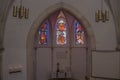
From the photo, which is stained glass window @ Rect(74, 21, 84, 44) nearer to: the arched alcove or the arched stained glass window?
the arched stained glass window

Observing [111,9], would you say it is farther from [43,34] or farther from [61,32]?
[43,34]

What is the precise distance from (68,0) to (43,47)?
296 cm

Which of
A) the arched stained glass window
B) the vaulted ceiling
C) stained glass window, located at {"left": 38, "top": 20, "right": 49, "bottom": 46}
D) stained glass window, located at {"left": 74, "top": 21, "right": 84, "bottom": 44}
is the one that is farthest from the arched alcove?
the arched stained glass window

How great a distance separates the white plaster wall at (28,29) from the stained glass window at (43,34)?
7.33ft

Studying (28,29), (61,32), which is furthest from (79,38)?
(28,29)

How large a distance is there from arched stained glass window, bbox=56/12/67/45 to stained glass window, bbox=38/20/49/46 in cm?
58

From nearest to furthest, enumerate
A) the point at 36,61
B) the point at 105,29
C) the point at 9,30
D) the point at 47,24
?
the point at 9,30, the point at 105,29, the point at 36,61, the point at 47,24

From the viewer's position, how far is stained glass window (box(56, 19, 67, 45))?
10.6 meters

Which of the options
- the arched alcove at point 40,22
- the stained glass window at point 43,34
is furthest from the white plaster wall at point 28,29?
the stained glass window at point 43,34

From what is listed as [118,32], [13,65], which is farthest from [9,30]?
[118,32]

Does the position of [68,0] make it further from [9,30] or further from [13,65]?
[13,65]

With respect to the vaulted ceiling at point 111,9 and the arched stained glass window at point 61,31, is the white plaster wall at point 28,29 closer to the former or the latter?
the vaulted ceiling at point 111,9

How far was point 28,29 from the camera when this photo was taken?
26.2ft

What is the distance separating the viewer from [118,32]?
770cm
